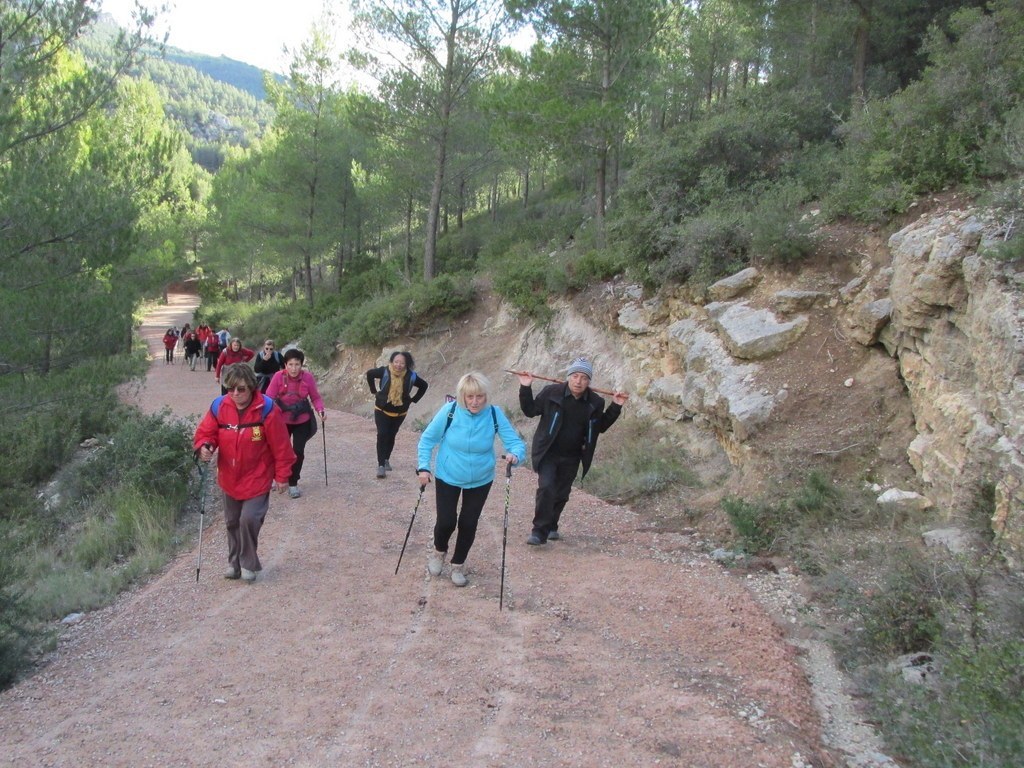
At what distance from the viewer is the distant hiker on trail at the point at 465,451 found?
5496 millimetres

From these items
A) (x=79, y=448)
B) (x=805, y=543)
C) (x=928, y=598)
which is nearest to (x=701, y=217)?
(x=805, y=543)

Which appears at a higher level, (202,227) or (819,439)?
(202,227)

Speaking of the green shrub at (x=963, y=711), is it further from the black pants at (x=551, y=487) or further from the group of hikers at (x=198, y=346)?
the group of hikers at (x=198, y=346)

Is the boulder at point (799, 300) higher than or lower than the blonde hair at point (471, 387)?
higher

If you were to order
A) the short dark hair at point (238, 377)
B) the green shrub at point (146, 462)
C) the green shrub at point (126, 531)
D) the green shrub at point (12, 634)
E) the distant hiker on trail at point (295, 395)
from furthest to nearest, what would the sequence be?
the green shrub at point (146, 462) → the distant hiker on trail at point (295, 395) → the green shrub at point (126, 531) → the short dark hair at point (238, 377) → the green shrub at point (12, 634)

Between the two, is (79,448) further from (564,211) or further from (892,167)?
(564,211)

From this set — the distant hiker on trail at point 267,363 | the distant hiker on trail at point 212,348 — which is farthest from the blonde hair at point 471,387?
the distant hiker on trail at point 212,348

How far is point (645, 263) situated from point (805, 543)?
6676 millimetres

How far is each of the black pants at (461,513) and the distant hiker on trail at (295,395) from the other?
3.16 metres

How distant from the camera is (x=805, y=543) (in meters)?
6.39

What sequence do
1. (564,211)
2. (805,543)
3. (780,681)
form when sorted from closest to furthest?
(780,681), (805,543), (564,211)

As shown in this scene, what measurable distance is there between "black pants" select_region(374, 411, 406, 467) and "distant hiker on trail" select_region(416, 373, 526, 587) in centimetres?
362

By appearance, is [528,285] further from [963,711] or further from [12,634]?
[963,711]

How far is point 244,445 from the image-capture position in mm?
5648
